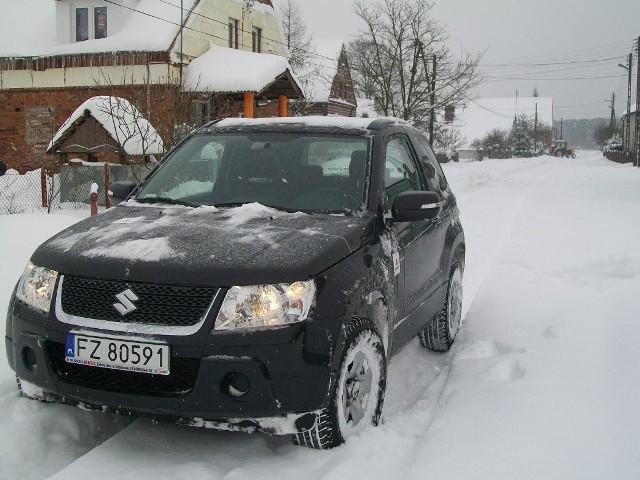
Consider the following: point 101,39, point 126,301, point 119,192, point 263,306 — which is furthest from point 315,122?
point 101,39

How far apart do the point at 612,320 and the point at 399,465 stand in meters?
2.85

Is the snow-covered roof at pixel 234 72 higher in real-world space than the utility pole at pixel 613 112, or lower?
lower

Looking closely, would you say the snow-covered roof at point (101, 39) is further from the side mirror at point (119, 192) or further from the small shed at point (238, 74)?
the side mirror at point (119, 192)

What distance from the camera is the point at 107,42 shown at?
24.5 meters

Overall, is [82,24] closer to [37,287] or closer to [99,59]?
[99,59]

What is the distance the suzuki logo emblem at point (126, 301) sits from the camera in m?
2.91

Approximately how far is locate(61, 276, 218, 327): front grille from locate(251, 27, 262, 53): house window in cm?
2982

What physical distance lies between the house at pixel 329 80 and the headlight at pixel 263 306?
3681cm

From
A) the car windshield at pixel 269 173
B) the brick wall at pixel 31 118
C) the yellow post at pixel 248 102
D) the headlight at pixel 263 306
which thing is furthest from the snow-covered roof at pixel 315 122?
the brick wall at pixel 31 118

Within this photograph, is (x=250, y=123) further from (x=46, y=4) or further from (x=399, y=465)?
(x=46, y=4)

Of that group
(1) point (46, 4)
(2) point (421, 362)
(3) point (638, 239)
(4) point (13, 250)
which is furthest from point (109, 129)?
(1) point (46, 4)

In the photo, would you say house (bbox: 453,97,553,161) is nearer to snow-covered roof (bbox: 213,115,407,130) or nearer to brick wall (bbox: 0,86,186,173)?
brick wall (bbox: 0,86,186,173)

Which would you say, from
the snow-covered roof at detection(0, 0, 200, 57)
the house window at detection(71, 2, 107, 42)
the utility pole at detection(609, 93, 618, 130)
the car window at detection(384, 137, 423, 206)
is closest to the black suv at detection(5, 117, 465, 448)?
the car window at detection(384, 137, 423, 206)

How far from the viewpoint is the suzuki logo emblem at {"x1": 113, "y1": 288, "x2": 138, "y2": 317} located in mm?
2912
